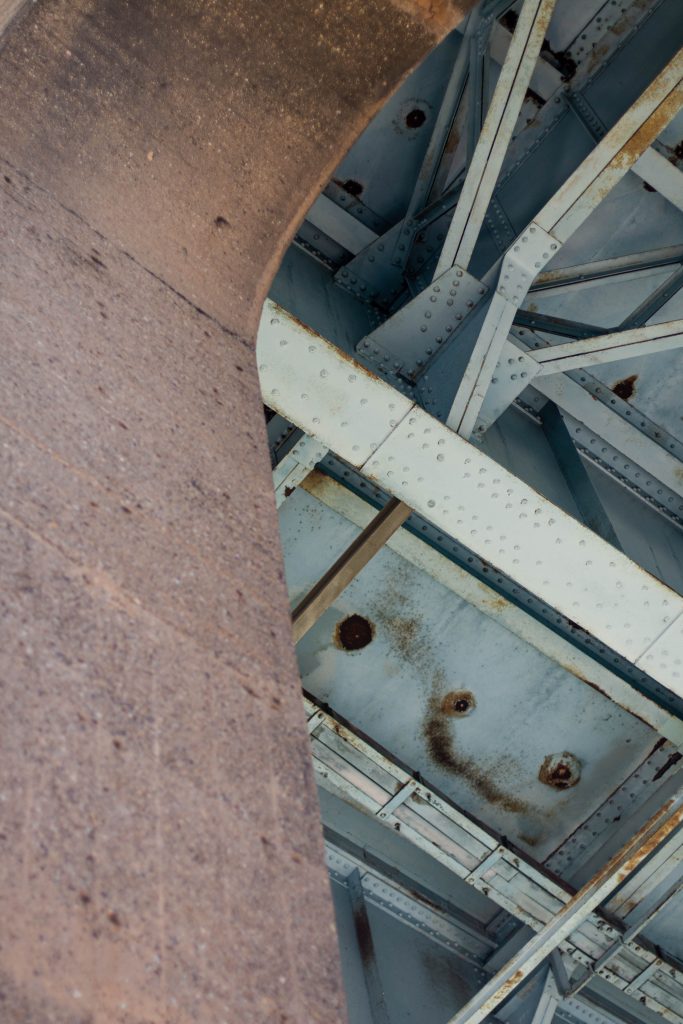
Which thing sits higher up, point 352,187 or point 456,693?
point 352,187

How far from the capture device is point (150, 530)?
1635 millimetres

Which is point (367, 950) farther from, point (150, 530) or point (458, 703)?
point (150, 530)

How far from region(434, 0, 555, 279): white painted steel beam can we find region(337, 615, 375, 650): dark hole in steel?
10.8 ft

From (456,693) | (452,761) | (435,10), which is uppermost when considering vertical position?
(435,10)

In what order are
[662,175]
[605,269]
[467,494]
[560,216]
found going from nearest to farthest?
[467,494], [560,216], [605,269], [662,175]

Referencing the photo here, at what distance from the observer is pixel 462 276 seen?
606 cm

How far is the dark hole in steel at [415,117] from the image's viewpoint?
779 cm

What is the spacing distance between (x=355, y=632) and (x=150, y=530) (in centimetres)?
623

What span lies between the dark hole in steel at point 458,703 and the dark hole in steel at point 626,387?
2.75 meters

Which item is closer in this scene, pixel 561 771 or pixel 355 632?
pixel 355 632

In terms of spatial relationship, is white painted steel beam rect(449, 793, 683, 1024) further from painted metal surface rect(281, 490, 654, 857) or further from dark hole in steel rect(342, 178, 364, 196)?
dark hole in steel rect(342, 178, 364, 196)

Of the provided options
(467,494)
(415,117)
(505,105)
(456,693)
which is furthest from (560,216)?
(456,693)

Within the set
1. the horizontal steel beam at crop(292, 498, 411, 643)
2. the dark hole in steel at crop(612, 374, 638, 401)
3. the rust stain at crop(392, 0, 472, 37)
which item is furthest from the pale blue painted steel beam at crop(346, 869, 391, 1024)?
the rust stain at crop(392, 0, 472, 37)

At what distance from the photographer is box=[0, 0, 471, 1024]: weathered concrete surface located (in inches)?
45.5
